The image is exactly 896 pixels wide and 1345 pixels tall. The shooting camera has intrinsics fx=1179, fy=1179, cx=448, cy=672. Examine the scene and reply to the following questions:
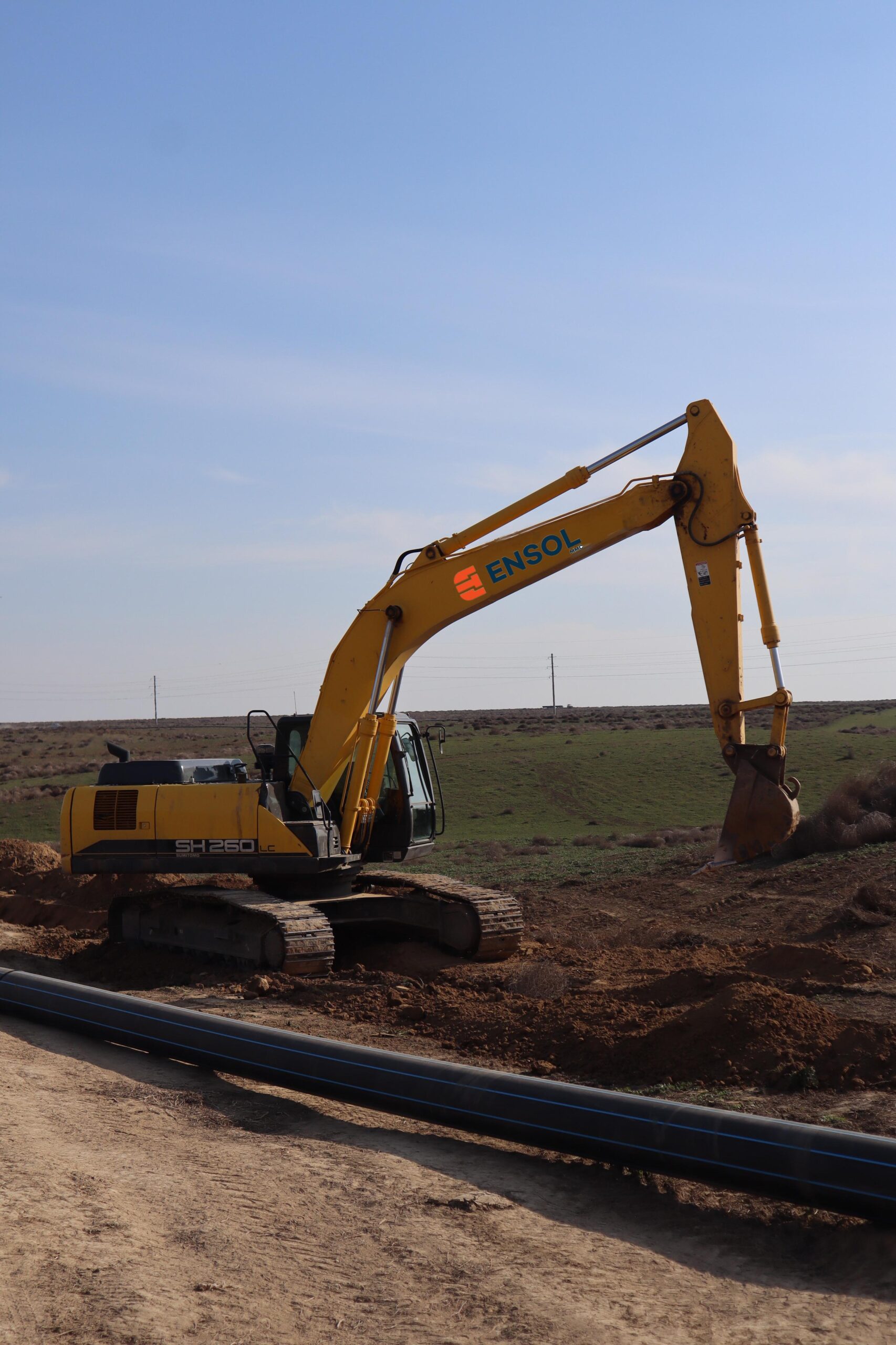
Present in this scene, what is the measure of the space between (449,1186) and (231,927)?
25.5 feet

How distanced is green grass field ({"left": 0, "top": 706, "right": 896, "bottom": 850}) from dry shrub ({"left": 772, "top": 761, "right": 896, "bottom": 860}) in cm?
347

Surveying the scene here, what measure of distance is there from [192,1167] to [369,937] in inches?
340

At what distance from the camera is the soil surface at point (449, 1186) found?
5184 mm

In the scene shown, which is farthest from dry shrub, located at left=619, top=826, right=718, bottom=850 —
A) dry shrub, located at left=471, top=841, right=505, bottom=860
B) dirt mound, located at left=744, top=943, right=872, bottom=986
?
dirt mound, located at left=744, top=943, right=872, bottom=986

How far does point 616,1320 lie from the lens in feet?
16.9

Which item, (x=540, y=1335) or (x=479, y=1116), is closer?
(x=540, y=1335)

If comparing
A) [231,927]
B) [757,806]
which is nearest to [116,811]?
[231,927]

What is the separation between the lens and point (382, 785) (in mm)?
14906

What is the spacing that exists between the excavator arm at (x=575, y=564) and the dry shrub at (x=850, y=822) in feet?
23.4

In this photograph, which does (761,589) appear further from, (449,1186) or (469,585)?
(449,1186)

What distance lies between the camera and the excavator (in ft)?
42.6

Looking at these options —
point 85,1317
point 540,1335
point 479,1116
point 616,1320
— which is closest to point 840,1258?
point 616,1320

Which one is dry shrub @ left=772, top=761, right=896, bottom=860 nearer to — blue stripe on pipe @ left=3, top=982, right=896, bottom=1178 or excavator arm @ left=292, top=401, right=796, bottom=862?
excavator arm @ left=292, top=401, right=796, bottom=862

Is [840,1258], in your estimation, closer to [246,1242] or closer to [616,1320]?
[616,1320]
